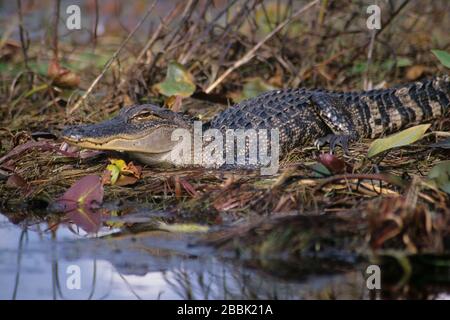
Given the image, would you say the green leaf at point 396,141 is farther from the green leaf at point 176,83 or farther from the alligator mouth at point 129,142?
the green leaf at point 176,83

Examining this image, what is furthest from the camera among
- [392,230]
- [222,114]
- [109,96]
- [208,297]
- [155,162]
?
[109,96]

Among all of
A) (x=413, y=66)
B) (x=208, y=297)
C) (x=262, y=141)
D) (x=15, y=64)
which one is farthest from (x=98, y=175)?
(x=413, y=66)

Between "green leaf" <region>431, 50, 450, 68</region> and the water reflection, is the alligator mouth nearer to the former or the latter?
the water reflection

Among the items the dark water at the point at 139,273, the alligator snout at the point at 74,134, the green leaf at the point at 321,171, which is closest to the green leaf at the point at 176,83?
the alligator snout at the point at 74,134

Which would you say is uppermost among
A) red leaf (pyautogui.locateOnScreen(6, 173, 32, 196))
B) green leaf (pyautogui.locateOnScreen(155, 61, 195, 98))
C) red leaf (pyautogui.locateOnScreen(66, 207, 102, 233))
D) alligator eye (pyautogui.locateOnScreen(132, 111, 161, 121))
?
green leaf (pyautogui.locateOnScreen(155, 61, 195, 98))

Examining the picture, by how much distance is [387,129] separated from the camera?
22.2 feet

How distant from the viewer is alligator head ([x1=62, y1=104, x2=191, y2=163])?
18.2ft

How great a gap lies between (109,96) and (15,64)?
1317mm

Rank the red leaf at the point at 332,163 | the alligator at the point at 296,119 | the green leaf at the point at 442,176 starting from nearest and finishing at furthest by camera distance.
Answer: the green leaf at the point at 442,176 < the red leaf at the point at 332,163 < the alligator at the point at 296,119

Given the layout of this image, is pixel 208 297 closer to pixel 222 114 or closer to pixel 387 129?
pixel 222 114

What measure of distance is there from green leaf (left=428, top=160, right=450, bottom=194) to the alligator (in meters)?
1.29

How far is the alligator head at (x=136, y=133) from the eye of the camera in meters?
5.55

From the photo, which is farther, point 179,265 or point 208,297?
point 179,265

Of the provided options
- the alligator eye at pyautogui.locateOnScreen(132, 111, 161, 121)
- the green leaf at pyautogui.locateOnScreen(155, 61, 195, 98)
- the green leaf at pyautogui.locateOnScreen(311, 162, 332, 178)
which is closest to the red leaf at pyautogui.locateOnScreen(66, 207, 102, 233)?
the alligator eye at pyautogui.locateOnScreen(132, 111, 161, 121)
